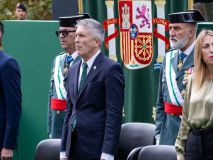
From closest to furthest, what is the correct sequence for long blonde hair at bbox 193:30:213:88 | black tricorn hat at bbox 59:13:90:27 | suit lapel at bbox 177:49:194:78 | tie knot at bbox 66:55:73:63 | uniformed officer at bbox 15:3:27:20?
long blonde hair at bbox 193:30:213:88, suit lapel at bbox 177:49:194:78, black tricorn hat at bbox 59:13:90:27, tie knot at bbox 66:55:73:63, uniformed officer at bbox 15:3:27:20

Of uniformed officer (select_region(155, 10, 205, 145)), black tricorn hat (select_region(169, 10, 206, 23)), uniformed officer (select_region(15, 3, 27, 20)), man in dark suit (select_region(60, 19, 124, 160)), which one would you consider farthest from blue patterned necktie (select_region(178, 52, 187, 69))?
uniformed officer (select_region(15, 3, 27, 20))

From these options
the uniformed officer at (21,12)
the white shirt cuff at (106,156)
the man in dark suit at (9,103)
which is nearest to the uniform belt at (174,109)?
the white shirt cuff at (106,156)

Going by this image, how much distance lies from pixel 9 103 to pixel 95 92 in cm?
96

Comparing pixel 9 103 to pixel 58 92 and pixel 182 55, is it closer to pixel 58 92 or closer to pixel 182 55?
pixel 58 92

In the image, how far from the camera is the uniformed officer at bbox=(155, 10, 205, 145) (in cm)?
834

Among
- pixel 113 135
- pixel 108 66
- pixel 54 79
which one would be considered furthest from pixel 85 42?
pixel 54 79

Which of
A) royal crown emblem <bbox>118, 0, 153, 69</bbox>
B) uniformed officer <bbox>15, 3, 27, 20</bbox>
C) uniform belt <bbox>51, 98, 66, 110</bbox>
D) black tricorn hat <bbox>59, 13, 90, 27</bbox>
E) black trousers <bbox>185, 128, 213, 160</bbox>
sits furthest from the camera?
uniformed officer <bbox>15, 3, 27, 20</bbox>

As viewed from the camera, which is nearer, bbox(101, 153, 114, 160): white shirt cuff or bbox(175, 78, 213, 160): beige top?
bbox(175, 78, 213, 160): beige top

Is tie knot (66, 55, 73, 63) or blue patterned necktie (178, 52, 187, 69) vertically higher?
blue patterned necktie (178, 52, 187, 69)

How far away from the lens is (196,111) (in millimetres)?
7297

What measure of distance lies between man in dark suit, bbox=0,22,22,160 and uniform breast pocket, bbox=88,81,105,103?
3.00 feet

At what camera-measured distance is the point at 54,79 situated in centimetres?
980

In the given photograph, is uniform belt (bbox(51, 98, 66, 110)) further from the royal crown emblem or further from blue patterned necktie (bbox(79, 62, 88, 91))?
blue patterned necktie (bbox(79, 62, 88, 91))

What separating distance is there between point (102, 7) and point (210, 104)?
3165 millimetres
